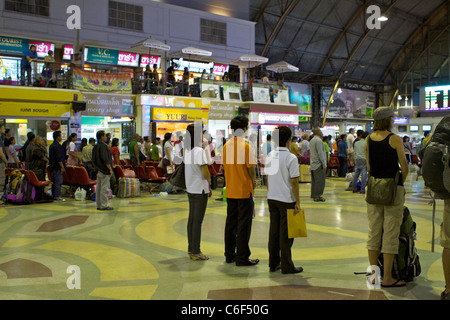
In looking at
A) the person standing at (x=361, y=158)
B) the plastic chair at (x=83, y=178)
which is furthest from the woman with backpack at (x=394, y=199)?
the plastic chair at (x=83, y=178)

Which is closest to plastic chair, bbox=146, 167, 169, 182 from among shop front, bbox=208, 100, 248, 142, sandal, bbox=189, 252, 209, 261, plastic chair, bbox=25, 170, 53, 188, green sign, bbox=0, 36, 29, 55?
plastic chair, bbox=25, 170, 53, 188

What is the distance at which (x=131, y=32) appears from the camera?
2103cm

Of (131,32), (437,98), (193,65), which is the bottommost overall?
(437,98)

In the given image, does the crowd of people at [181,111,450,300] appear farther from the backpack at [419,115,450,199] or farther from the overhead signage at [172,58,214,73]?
the overhead signage at [172,58,214,73]

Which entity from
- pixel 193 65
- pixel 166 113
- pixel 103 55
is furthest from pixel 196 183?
pixel 193 65

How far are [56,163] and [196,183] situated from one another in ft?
22.7

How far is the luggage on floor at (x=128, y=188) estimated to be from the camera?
479 inches

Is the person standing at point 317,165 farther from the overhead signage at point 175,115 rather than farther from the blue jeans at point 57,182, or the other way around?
the overhead signage at point 175,115

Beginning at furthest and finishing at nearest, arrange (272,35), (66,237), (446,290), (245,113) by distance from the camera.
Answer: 1. (272,35)
2. (245,113)
3. (66,237)
4. (446,290)

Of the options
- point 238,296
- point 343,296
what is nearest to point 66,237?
point 238,296

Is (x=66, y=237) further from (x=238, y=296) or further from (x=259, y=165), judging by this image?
(x=259, y=165)

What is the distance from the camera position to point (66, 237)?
7.14 m

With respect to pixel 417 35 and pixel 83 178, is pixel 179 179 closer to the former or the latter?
pixel 83 178

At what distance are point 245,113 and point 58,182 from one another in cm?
1241
